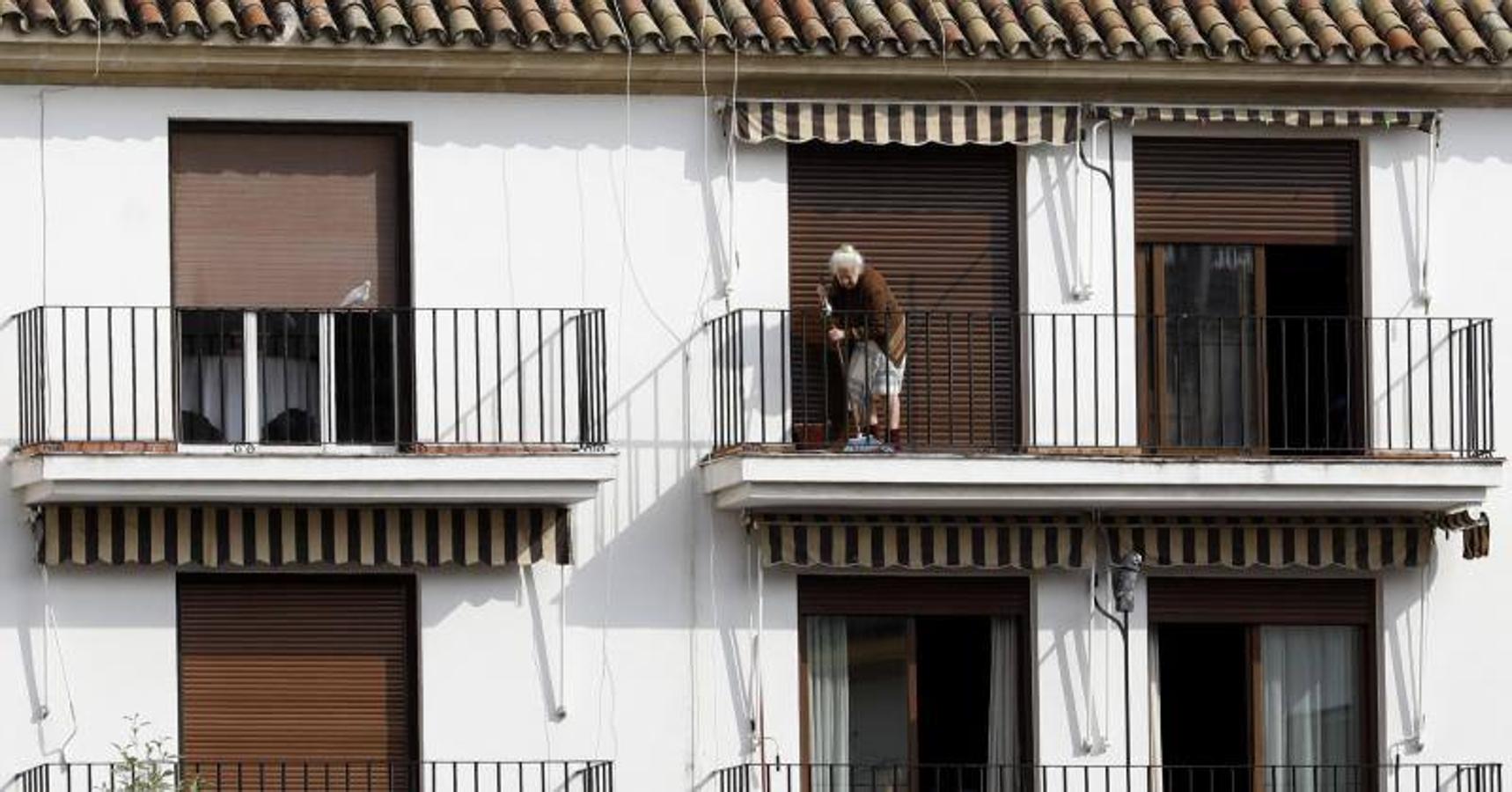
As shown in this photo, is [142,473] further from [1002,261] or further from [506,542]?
[1002,261]

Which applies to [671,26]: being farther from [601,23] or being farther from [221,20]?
[221,20]

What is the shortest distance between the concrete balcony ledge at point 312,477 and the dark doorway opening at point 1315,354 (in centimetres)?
448

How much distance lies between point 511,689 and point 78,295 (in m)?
3.46

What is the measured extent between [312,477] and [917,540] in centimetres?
371

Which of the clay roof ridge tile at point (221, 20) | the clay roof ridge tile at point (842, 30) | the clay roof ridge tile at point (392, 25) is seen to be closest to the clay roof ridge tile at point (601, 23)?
the clay roof ridge tile at point (392, 25)

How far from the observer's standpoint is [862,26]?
3003 cm

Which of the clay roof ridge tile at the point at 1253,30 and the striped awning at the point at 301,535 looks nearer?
the striped awning at the point at 301,535

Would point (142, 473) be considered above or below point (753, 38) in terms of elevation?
below

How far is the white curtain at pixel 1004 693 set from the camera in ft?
99.0

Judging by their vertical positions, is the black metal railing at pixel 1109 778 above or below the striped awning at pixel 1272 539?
below

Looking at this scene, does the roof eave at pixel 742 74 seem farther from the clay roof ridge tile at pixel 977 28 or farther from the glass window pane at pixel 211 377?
the glass window pane at pixel 211 377

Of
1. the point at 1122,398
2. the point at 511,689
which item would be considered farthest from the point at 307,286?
the point at 1122,398

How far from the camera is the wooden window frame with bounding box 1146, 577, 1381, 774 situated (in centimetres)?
3030

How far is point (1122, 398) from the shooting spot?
30.3 metres
